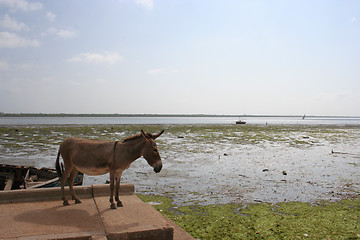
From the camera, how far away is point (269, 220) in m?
9.94

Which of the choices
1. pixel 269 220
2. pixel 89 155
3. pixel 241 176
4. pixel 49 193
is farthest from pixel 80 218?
pixel 241 176

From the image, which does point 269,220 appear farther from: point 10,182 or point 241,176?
point 10,182

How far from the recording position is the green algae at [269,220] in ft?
28.5

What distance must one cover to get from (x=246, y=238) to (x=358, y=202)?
7189 mm

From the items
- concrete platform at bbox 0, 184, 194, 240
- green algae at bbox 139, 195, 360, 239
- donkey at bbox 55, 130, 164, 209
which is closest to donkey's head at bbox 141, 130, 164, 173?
donkey at bbox 55, 130, 164, 209

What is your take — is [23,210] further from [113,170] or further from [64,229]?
[113,170]

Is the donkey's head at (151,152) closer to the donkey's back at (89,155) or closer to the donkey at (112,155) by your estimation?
the donkey at (112,155)

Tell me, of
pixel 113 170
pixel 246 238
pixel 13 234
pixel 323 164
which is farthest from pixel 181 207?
pixel 323 164

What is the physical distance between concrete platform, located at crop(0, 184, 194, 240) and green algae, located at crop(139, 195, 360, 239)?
293 cm

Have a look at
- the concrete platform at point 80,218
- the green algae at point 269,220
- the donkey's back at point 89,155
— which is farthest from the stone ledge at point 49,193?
the green algae at point 269,220

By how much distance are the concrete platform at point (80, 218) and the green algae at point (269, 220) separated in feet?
9.61

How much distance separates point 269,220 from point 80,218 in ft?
22.4

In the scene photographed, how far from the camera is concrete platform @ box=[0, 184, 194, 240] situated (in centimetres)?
514

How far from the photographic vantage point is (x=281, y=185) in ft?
52.4
